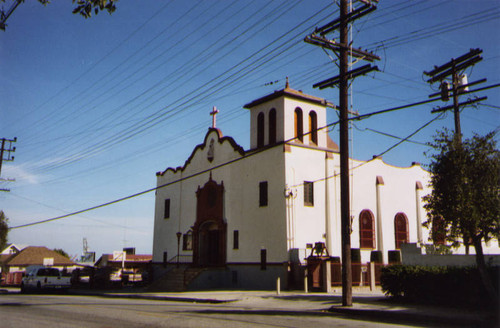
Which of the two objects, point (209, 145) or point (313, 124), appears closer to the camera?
point (313, 124)

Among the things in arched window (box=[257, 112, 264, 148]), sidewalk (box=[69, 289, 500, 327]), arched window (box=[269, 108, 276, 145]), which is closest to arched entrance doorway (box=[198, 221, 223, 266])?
arched window (box=[257, 112, 264, 148])

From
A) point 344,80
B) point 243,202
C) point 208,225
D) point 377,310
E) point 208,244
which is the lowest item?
point 377,310

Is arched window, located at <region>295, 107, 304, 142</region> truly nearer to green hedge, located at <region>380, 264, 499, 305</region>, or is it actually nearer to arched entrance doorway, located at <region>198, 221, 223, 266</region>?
arched entrance doorway, located at <region>198, 221, 223, 266</region>

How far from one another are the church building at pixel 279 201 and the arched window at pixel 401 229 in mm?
75

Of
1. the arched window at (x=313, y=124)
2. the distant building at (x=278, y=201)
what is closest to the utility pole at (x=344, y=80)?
the distant building at (x=278, y=201)

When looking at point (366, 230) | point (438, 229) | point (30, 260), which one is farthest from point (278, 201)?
point (30, 260)

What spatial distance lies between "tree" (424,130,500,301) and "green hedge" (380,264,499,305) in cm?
55

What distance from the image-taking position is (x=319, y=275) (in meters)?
24.6

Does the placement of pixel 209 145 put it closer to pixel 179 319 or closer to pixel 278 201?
pixel 278 201

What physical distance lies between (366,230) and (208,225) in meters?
11.7

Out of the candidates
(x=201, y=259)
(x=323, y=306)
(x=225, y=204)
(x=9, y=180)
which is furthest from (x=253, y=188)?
(x=9, y=180)

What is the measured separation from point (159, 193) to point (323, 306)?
26.1 m

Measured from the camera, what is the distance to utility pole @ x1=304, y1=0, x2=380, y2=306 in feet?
55.4

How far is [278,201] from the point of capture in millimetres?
27844
